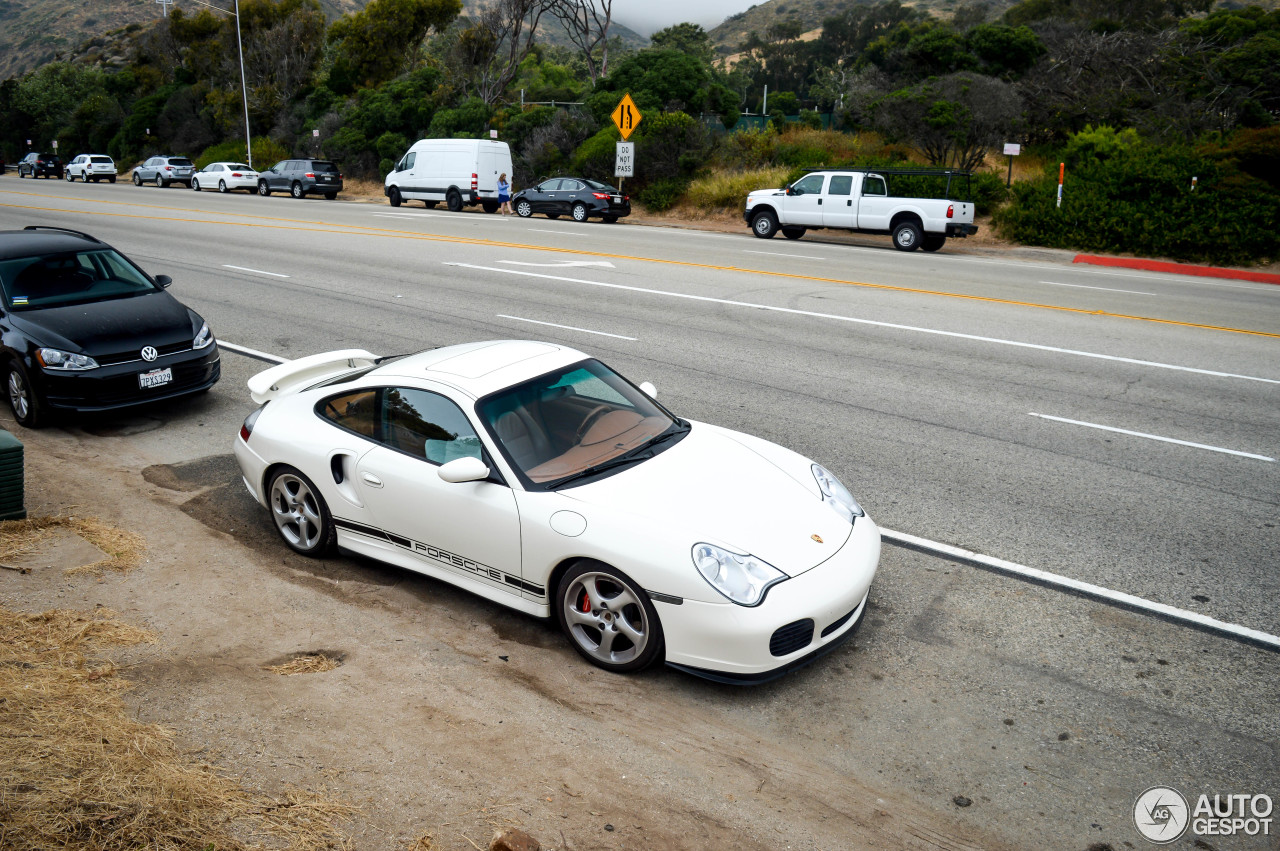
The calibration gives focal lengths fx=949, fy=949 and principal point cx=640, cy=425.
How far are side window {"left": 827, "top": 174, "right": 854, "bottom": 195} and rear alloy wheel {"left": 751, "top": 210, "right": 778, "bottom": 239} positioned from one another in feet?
6.25

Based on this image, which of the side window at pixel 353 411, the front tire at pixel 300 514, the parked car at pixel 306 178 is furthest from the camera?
the parked car at pixel 306 178

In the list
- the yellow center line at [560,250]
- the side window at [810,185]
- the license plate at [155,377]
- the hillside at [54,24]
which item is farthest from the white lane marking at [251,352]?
the hillside at [54,24]

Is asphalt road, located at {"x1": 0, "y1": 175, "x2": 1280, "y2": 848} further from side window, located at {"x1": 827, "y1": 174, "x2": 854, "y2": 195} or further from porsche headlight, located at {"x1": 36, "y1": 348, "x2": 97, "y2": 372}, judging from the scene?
side window, located at {"x1": 827, "y1": 174, "x2": 854, "y2": 195}

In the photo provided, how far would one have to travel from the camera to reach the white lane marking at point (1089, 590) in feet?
17.0

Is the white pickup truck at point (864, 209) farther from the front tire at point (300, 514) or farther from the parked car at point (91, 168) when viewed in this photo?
the parked car at point (91, 168)

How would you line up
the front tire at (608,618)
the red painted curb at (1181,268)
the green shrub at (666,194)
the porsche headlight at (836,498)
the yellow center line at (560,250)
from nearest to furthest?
the front tire at (608,618) → the porsche headlight at (836,498) → the yellow center line at (560,250) → the red painted curb at (1181,268) → the green shrub at (666,194)

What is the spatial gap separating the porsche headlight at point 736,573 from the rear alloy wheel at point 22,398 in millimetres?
6706

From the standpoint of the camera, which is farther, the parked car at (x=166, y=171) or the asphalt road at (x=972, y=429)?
the parked car at (x=166, y=171)

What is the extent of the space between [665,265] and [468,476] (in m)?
13.9

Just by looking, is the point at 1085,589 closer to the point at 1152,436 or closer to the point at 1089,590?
the point at 1089,590

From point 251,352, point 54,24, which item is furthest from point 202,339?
point 54,24

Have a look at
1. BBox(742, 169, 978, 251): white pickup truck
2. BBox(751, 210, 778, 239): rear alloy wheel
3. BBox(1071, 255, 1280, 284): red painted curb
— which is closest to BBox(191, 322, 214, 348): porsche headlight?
BBox(742, 169, 978, 251): white pickup truck

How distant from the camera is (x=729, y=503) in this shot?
4.96 m

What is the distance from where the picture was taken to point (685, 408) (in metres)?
9.09
